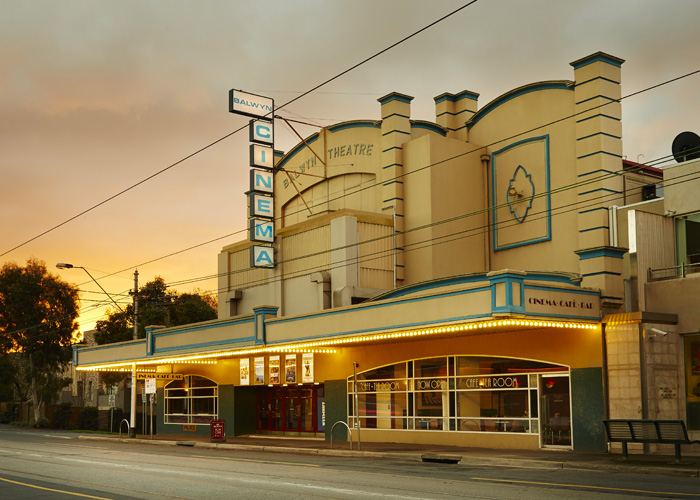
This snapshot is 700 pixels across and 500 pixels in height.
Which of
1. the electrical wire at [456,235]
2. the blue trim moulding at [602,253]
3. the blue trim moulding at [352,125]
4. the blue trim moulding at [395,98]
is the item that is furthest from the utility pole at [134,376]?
the blue trim moulding at [602,253]

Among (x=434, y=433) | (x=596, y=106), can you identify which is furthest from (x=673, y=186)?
(x=434, y=433)

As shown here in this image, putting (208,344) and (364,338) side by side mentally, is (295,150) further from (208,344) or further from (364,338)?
(364,338)

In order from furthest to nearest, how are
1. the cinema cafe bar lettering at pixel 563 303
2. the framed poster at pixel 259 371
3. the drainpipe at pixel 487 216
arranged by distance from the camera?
the framed poster at pixel 259 371 < the drainpipe at pixel 487 216 < the cinema cafe bar lettering at pixel 563 303

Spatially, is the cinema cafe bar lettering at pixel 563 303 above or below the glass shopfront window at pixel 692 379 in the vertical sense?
above

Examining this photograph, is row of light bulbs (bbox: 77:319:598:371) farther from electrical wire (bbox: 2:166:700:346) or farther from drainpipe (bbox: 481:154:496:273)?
drainpipe (bbox: 481:154:496:273)

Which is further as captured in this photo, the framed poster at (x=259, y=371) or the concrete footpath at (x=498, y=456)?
the framed poster at (x=259, y=371)

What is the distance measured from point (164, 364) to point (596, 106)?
25.3 meters

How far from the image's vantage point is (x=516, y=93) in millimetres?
29078

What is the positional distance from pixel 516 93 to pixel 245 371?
54.4ft

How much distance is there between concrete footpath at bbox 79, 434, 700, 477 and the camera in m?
17.5

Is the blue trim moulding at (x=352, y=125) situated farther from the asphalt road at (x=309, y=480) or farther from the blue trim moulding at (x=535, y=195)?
the asphalt road at (x=309, y=480)

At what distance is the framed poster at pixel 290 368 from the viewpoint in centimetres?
3275

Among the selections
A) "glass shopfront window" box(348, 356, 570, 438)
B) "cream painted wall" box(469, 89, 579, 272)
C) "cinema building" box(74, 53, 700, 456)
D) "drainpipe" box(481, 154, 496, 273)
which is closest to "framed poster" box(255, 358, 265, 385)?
"cinema building" box(74, 53, 700, 456)

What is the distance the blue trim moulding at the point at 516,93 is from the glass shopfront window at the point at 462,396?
9.59m
